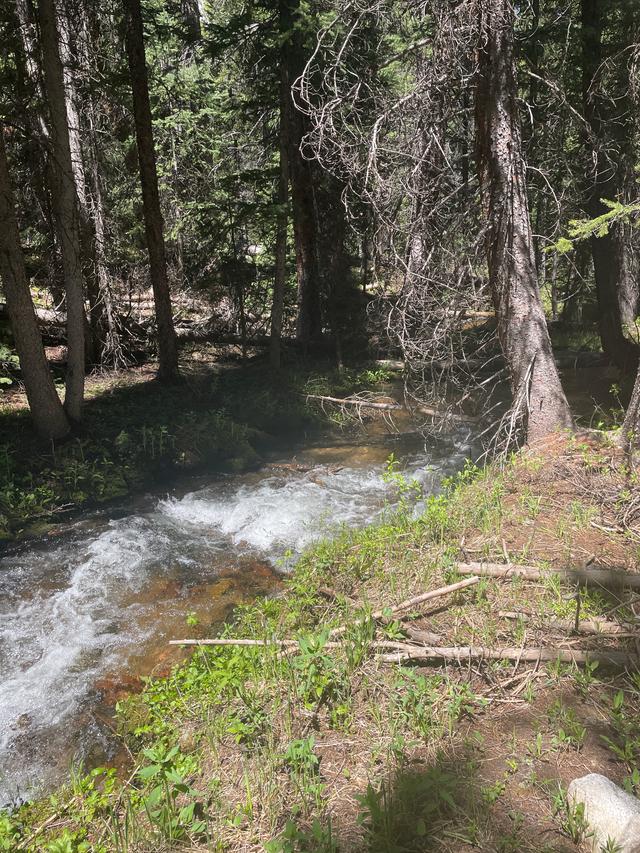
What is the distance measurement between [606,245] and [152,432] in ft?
30.7

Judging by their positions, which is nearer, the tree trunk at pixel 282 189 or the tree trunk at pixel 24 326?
the tree trunk at pixel 24 326

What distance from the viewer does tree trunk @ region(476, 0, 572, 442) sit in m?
7.14

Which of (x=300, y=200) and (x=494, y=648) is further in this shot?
(x=300, y=200)

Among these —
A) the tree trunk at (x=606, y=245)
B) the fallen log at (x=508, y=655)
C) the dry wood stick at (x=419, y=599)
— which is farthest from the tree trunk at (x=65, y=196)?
the tree trunk at (x=606, y=245)

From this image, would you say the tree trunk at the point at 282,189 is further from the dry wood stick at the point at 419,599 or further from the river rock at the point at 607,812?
the river rock at the point at 607,812

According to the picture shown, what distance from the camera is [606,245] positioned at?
11203 millimetres

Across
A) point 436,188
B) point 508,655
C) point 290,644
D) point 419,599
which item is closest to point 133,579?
point 290,644

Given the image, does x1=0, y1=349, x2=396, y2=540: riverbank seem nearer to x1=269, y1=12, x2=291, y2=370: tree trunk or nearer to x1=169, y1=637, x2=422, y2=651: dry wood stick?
x1=269, y1=12, x2=291, y2=370: tree trunk

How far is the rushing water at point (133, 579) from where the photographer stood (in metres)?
4.82

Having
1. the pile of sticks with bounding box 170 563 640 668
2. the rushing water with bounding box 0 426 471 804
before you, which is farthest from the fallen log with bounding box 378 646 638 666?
the rushing water with bounding box 0 426 471 804

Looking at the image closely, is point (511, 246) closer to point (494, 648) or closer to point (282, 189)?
point (494, 648)

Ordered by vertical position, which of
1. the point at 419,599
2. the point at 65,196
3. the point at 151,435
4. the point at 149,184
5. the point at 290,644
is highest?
the point at 149,184

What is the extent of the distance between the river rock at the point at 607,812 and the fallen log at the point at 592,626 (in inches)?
53.5

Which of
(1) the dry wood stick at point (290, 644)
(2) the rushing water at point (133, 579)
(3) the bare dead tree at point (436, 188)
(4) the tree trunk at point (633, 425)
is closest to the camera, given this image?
(1) the dry wood stick at point (290, 644)
